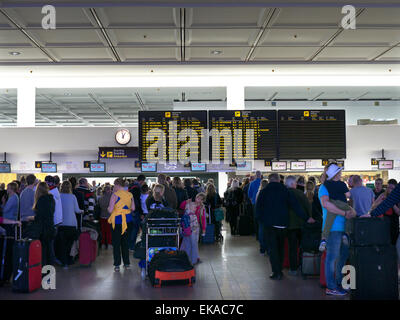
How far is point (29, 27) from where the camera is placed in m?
9.77

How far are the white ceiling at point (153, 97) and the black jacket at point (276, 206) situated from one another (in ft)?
28.0

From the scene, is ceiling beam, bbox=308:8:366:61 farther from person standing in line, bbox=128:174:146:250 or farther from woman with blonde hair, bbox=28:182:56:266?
woman with blonde hair, bbox=28:182:56:266

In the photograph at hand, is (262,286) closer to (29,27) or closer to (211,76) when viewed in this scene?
(29,27)

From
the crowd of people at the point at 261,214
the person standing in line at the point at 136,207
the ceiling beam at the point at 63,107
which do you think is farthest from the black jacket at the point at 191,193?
the ceiling beam at the point at 63,107

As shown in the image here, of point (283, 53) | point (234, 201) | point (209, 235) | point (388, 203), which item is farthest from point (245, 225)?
point (388, 203)

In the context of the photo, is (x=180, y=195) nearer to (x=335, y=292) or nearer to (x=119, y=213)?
(x=119, y=213)

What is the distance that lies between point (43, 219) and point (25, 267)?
1161 millimetres

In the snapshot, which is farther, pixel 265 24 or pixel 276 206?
pixel 265 24

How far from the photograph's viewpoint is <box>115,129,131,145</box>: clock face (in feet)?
47.2

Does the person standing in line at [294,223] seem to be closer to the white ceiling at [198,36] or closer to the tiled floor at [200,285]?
the tiled floor at [200,285]

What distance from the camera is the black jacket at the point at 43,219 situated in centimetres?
739

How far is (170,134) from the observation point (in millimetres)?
12586
